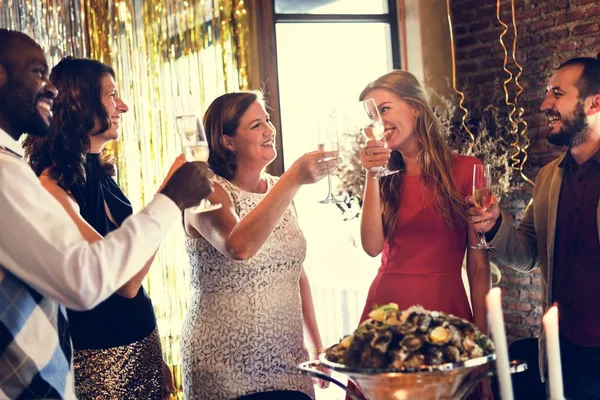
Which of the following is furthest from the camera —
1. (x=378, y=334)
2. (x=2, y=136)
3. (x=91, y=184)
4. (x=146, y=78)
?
(x=146, y=78)

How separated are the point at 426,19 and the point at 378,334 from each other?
4335 millimetres

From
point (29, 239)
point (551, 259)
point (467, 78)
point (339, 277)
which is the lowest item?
point (339, 277)

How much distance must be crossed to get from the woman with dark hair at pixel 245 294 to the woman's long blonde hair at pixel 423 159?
0.49 meters

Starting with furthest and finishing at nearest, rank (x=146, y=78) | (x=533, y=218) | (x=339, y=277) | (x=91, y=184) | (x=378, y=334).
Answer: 1. (x=339, y=277)
2. (x=146, y=78)
3. (x=533, y=218)
4. (x=91, y=184)
5. (x=378, y=334)

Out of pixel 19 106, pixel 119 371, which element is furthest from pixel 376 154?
pixel 19 106

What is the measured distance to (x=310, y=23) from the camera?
18.8 feet

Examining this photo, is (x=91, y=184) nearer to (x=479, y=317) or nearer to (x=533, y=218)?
(x=479, y=317)

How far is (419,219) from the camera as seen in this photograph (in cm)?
313

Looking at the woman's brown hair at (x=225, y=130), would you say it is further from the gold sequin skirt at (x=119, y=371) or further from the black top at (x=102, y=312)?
the gold sequin skirt at (x=119, y=371)

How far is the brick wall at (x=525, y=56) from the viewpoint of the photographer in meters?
4.95

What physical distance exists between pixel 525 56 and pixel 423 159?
2410 millimetres

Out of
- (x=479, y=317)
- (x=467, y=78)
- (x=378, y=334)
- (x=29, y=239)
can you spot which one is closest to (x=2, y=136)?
(x=29, y=239)

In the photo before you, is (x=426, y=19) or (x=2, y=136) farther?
(x=426, y=19)

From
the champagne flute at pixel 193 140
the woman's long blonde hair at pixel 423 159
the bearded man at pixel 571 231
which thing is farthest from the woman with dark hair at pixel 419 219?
the champagne flute at pixel 193 140
